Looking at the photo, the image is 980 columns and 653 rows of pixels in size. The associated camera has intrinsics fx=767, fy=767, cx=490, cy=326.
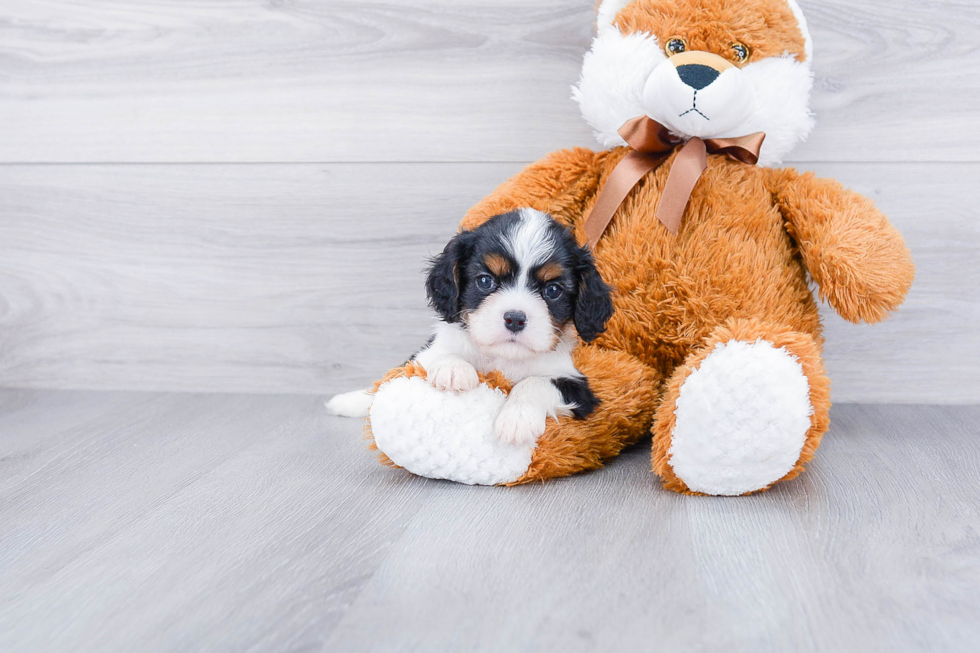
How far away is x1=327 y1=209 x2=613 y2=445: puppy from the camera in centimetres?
138

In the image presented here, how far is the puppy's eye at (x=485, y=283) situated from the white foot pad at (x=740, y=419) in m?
0.39

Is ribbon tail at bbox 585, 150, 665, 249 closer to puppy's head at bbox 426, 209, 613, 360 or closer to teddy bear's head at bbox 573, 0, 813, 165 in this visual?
teddy bear's head at bbox 573, 0, 813, 165

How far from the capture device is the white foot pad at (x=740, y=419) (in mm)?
1283

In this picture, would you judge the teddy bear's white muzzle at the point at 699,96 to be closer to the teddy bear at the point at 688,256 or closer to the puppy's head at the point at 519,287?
the teddy bear at the point at 688,256

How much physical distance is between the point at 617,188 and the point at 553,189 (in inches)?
6.2

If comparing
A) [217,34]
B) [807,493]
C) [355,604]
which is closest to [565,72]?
[217,34]

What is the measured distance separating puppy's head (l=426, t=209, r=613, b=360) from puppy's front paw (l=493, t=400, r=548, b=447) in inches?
4.1

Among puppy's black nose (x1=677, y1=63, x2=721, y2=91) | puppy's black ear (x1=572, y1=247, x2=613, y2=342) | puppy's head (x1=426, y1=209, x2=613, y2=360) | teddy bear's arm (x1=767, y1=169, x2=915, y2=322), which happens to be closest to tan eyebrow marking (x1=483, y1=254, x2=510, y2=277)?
puppy's head (x1=426, y1=209, x2=613, y2=360)

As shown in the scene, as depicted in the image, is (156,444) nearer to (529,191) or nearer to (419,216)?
(419,216)

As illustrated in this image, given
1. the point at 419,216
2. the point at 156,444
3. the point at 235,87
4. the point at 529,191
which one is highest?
the point at 235,87

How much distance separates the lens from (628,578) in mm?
1061

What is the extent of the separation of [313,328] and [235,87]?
70cm

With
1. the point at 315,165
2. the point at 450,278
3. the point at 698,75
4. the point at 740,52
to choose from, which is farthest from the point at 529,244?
the point at 315,165

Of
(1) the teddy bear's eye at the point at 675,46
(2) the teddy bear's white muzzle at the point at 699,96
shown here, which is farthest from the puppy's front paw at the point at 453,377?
(1) the teddy bear's eye at the point at 675,46
